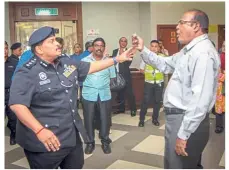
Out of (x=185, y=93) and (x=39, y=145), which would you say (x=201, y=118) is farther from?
(x=39, y=145)

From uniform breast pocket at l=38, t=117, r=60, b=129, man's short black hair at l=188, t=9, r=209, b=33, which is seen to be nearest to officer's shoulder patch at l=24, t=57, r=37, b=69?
uniform breast pocket at l=38, t=117, r=60, b=129

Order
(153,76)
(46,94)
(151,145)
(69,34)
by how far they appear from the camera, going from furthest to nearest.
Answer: (69,34), (153,76), (151,145), (46,94)

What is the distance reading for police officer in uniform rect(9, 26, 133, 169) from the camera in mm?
1498

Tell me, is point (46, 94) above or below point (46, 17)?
below

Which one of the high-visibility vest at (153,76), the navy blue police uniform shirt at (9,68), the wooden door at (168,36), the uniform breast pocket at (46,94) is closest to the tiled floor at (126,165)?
the uniform breast pocket at (46,94)

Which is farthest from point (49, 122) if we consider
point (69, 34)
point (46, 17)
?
point (69, 34)

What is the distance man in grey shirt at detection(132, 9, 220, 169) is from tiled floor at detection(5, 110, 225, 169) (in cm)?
108

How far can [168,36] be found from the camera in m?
6.71

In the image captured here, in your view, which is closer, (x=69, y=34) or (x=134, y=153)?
(x=134, y=153)

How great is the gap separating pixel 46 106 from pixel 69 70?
0.95ft

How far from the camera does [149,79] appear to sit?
406 cm

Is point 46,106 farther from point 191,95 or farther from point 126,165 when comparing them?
point 126,165

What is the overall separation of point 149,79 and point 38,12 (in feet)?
10.3

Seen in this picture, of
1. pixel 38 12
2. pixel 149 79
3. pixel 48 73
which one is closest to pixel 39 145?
pixel 48 73
